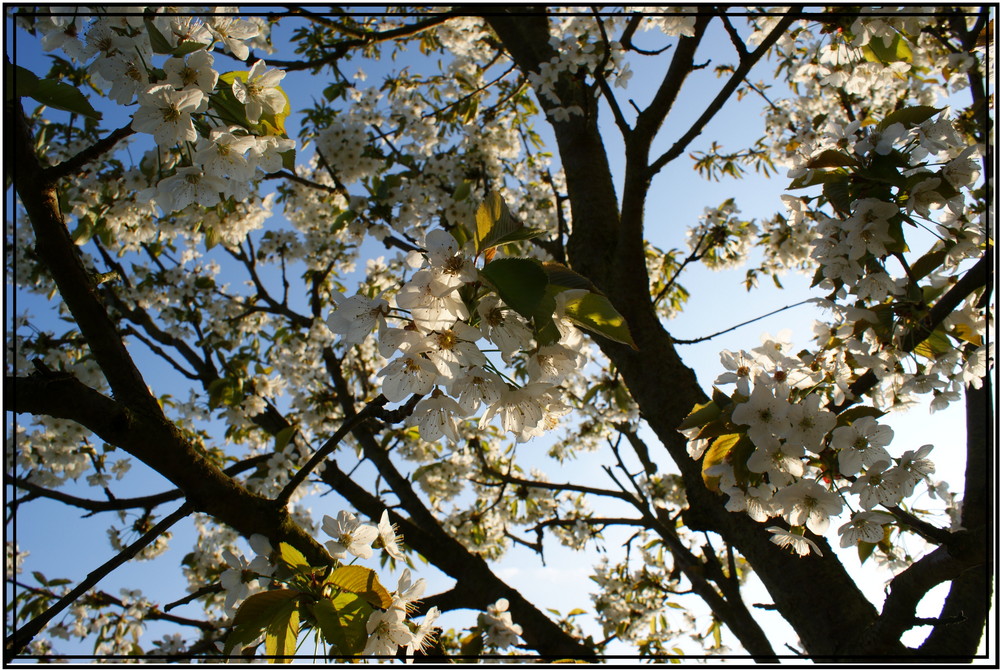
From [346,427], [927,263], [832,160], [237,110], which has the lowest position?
[346,427]

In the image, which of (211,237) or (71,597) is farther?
(211,237)

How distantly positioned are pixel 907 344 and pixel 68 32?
2.67m

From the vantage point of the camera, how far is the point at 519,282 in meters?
1.01

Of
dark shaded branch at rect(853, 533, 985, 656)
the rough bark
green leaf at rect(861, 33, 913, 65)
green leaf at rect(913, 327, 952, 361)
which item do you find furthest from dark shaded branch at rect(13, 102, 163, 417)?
green leaf at rect(861, 33, 913, 65)

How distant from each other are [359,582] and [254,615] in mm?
230

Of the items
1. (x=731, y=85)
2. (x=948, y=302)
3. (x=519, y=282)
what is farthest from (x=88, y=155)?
(x=948, y=302)

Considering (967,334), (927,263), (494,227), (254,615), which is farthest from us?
(967,334)

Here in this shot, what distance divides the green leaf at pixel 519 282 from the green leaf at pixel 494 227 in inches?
4.1

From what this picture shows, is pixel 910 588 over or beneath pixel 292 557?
beneath

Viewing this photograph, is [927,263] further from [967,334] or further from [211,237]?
[211,237]

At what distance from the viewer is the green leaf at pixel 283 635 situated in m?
1.34

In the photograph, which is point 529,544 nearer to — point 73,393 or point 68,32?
point 73,393

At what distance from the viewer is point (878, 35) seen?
227cm

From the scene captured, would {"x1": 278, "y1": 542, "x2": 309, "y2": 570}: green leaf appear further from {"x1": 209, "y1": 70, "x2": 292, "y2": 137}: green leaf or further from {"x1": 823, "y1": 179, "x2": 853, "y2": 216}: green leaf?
{"x1": 823, "y1": 179, "x2": 853, "y2": 216}: green leaf
